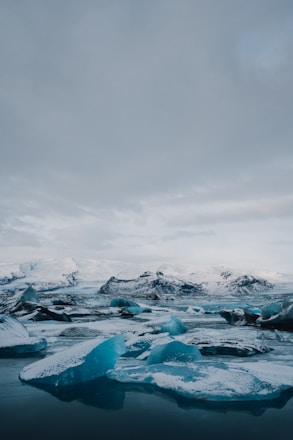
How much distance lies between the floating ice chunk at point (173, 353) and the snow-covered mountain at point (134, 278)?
44.9m

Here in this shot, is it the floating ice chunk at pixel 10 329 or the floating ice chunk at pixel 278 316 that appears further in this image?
the floating ice chunk at pixel 278 316

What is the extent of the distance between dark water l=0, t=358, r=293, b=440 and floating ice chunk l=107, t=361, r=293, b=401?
10 cm

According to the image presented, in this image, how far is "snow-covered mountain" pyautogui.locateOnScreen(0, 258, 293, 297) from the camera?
73.1 meters

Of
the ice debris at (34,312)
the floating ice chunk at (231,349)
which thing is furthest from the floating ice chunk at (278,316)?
the ice debris at (34,312)

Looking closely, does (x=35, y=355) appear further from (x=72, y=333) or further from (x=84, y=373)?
(x=72, y=333)

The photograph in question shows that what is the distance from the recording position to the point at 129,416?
9.14 ft

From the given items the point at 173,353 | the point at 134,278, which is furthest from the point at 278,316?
the point at 134,278

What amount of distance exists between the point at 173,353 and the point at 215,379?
1.16m

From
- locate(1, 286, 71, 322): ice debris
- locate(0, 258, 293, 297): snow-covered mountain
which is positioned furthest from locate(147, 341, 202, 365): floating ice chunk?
locate(0, 258, 293, 297): snow-covered mountain

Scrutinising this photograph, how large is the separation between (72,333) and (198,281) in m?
79.9

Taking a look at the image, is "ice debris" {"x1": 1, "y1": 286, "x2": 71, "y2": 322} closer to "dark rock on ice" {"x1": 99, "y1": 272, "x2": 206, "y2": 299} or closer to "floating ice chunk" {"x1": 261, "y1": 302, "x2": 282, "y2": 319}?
"floating ice chunk" {"x1": 261, "y1": 302, "x2": 282, "y2": 319}

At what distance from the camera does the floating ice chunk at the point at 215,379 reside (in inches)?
124

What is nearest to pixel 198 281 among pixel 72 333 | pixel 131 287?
pixel 131 287

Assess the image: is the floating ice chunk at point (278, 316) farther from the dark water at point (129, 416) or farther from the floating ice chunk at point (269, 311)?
the dark water at point (129, 416)
